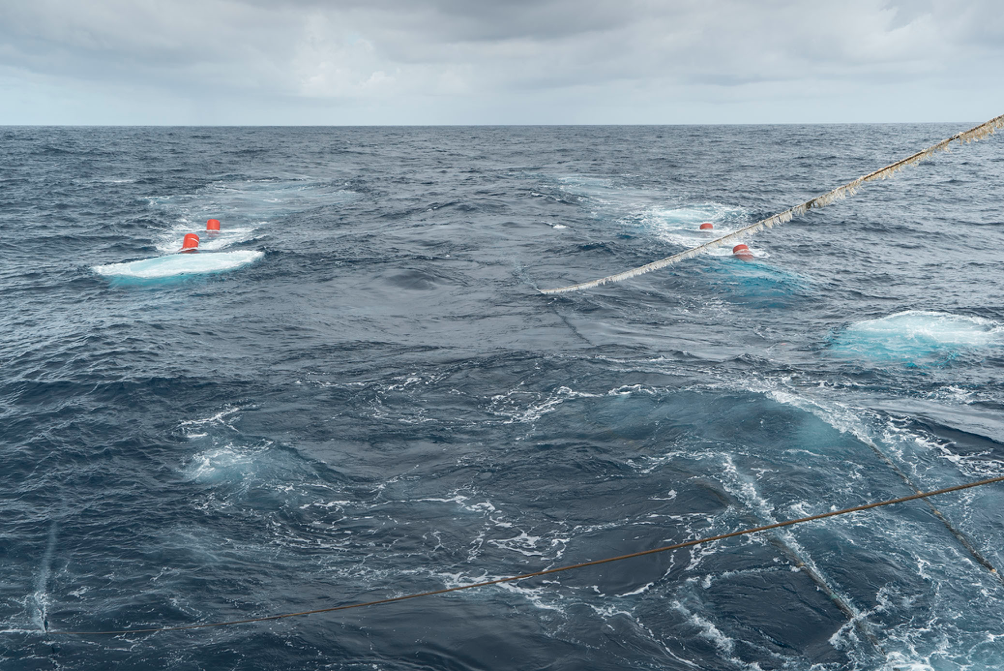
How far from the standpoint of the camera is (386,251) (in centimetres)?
3594

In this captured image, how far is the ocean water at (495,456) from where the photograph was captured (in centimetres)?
1062

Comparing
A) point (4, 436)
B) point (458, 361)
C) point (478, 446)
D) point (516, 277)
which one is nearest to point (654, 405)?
point (478, 446)

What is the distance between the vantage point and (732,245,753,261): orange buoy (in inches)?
1311

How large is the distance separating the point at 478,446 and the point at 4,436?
1256cm

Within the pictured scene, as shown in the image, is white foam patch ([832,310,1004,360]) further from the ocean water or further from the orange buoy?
the orange buoy

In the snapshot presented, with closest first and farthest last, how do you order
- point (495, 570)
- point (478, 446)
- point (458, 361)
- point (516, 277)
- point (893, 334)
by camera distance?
point (495, 570), point (478, 446), point (458, 361), point (893, 334), point (516, 277)

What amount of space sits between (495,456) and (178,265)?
2397cm

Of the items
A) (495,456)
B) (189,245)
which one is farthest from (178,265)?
(495,456)

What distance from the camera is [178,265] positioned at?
105ft

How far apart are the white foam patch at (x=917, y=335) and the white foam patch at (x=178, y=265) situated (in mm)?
27750

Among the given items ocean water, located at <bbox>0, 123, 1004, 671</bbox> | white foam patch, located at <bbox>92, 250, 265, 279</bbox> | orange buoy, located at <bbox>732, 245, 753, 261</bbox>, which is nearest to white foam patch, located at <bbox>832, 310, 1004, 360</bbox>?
ocean water, located at <bbox>0, 123, 1004, 671</bbox>

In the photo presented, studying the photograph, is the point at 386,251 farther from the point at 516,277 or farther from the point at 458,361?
the point at 458,361

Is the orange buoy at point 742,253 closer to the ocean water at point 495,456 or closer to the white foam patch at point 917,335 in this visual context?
the ocean water at point 495,456

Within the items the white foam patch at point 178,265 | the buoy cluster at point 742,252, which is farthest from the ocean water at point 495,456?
the buoy cluster at point 742,252
